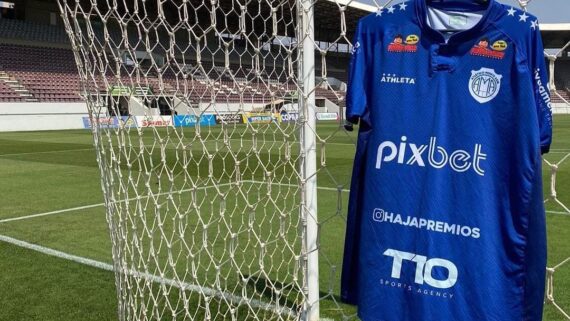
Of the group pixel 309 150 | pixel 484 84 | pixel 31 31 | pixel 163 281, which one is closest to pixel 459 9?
pixel 484 84

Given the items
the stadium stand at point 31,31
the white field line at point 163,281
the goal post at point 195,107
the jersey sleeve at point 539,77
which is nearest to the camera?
the jersey sleeve at point 539,77

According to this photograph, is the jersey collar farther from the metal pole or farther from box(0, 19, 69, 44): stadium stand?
box(0, 19, 69, 44): stadium stand

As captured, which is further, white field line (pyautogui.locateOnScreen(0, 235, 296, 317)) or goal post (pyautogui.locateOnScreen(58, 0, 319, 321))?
white field line (pyautogui.locateOnScreen(0, 235, 296, 317))

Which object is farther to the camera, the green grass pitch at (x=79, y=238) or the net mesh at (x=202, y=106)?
the green grass pitch at (x=79, y=238)

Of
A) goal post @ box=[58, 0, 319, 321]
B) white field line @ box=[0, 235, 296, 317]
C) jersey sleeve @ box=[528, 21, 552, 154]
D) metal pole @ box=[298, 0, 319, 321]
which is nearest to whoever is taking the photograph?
jersey sleeve @ box=[528, 21, 552, 154]

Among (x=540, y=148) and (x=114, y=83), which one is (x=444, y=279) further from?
(x=114, y=83)

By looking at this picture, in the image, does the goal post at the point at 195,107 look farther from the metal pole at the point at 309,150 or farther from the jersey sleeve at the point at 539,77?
the jersey sleeve at the point at 539,77

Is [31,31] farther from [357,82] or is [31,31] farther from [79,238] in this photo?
[357,82]

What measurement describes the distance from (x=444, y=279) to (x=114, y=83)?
1870 millimetres

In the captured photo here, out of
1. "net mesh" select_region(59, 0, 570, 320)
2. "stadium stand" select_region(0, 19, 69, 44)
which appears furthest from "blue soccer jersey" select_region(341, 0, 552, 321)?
"stadium stand" select_region(0, 19, 69, 44)

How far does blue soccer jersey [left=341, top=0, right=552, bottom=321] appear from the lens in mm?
1665

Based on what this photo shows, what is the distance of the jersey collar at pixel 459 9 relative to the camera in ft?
5.48

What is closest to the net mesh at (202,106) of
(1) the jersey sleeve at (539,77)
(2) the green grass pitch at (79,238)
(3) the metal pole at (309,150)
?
(3) the metal pole at (309,150)

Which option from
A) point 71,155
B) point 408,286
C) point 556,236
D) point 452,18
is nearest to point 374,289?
point 408,286
